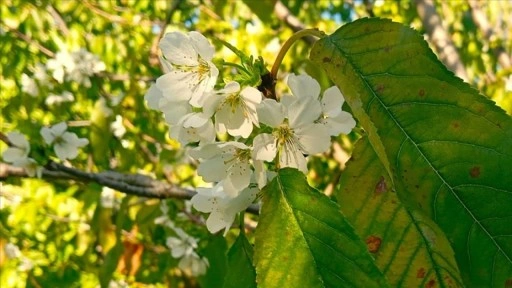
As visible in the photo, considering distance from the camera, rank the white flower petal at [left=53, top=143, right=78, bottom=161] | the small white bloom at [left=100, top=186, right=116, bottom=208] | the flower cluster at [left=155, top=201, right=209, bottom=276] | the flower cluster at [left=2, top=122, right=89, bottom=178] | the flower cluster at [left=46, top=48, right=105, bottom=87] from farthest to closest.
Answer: the flower cluster at [left=46, top=48, right=105, bottom=87] → the small white bloom at [left=100, top=186, right=116, bottom=208] → the flower cluster at [left=155, top=201, right=209, bottom=276] → the white flower petal at [left=53, top=143, right=78, bottom=161] → the flower cluster at [left=2, top=122, right=89, bottom=178]

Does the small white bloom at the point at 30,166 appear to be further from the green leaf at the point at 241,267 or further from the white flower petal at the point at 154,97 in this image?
the green leaf at the point at 241,267

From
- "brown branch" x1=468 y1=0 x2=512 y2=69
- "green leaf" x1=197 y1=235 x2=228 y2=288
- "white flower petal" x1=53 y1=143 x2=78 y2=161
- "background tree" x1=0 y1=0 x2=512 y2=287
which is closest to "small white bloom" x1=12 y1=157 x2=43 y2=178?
"white flower petal" x1=53 y1=143 x2=78 y2=161

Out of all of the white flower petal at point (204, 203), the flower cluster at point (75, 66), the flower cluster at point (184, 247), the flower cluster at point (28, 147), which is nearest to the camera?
the white flower petal at point (204, 203)

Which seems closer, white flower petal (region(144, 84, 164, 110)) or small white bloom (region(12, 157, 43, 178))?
white flower petal (region(144, 84, 164, 110))

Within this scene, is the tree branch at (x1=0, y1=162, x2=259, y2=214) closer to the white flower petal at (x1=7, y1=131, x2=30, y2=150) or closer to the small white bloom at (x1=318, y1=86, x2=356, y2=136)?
the white flower petal at (x1=7, y1=131, x2=30, y2=150)

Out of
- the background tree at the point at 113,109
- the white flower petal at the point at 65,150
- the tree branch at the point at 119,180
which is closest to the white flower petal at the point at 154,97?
the tree branch at the point at 119,180

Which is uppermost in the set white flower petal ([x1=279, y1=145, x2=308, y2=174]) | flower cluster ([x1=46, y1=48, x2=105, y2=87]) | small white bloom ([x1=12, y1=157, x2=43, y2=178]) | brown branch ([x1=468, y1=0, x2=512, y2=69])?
brown branch ([x1=468, y1=0, x2=512, y2=69])
